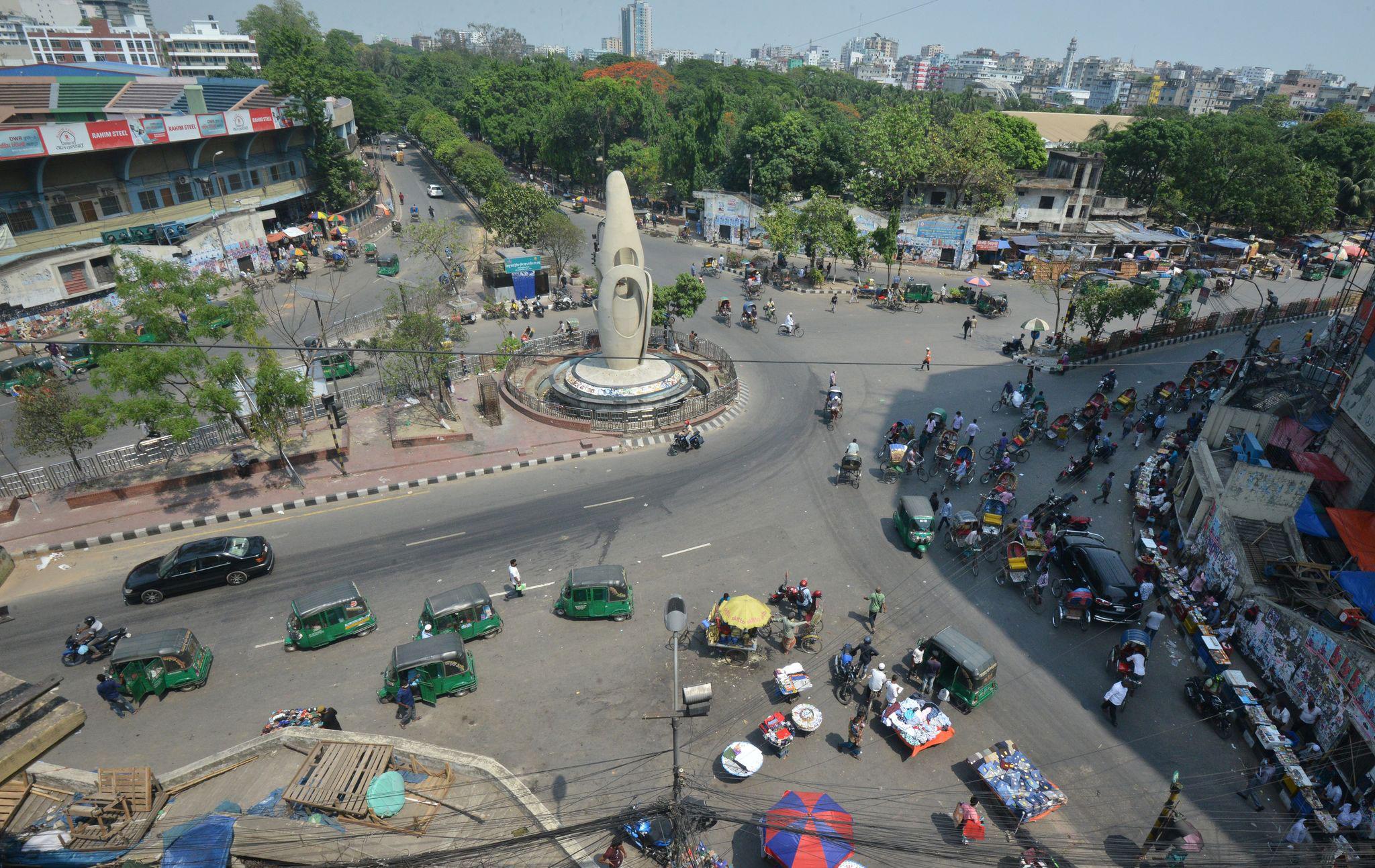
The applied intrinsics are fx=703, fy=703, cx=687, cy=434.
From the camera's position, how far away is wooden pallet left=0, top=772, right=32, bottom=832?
8758 mm

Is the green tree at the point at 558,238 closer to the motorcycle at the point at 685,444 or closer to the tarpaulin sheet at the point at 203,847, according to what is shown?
the motorcycle at the point at 685,444

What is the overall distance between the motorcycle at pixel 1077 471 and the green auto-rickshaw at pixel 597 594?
635 inches

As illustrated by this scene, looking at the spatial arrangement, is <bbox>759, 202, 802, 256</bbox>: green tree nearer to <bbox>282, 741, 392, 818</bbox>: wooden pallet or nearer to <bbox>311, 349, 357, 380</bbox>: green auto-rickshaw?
<bbox>311, 349, 357, 380</bbox>: green auto-rickshaw

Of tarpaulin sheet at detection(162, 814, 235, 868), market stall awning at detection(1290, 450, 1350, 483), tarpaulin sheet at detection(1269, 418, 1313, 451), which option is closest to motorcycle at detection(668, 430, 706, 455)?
tarpaulin sheet at detection(162, 814, 235, 868)

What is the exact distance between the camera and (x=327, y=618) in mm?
16641

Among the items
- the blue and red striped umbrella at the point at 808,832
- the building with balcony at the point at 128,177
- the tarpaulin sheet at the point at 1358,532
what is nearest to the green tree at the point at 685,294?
the tarpaulin sheet at the point at 1358,532

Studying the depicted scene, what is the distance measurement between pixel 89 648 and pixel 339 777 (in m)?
8.57

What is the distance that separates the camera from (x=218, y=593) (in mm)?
18734

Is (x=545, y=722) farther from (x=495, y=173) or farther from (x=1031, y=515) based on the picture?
(x=495, y=173)

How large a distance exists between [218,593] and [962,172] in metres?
53.4

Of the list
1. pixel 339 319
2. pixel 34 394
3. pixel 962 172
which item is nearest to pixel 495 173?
pixel 339 319

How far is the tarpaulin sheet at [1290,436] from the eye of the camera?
2133 cm

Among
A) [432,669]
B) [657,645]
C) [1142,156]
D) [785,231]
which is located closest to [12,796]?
[432,669]

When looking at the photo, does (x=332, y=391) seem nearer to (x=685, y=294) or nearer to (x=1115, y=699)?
(x=685, y=294)
